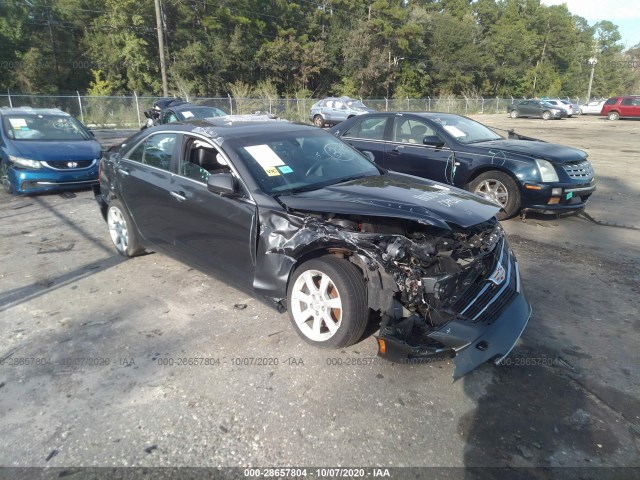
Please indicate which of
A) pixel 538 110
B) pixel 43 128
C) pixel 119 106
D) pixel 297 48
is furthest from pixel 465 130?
pixel 297 48

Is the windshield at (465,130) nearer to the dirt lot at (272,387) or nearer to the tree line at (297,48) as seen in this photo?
the dirt lot at (272,387)

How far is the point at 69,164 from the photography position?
27.8ft

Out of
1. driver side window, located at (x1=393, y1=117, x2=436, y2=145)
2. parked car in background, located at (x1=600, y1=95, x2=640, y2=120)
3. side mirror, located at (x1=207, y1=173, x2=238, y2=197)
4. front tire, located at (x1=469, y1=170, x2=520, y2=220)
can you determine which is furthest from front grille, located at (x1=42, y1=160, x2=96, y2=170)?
parked car in background, located at (x1=600, y1=95, x2=640, y2=120)

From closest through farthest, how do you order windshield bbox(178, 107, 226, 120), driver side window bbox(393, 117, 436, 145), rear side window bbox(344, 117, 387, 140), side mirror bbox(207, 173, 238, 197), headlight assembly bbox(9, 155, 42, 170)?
side mirror bbox(207, 173, 238, 197)
driver side window bbox(393, 117, 436, 145)
rear side window bbox(344, 117, 387, 140)
headlight assembly bbox(9, 155, 42, 170)
windshield bbox(178, 107, 226, 120)

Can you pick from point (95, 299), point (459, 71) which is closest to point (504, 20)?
point (459, 71)

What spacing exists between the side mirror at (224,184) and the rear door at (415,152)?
4166 millimetres

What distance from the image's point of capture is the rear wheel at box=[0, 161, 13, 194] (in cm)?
850

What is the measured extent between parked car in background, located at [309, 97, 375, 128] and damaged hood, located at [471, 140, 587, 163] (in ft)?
65.7

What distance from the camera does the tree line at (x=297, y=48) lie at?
40000mm

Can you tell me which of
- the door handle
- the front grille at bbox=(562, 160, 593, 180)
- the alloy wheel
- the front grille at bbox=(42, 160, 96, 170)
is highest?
the door handle

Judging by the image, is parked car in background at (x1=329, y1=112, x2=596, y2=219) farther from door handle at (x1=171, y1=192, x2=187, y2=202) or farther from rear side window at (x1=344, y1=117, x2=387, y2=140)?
door handle at (x1=171, y1=192, x2=187, y2=202)

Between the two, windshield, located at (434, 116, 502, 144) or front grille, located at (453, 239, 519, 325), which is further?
windshield, located at (434, 116, 502, 144)

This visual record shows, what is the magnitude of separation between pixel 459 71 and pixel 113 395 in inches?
2579

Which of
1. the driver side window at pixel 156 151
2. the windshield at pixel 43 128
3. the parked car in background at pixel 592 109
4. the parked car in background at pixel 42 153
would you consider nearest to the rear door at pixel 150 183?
the driver side window at pixel 156 151
